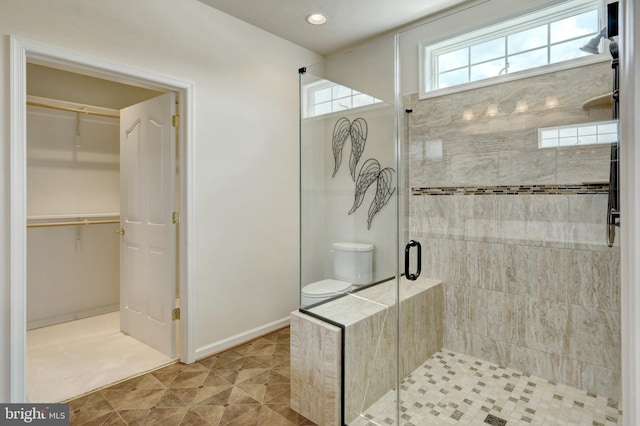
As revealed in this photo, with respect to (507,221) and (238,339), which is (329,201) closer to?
(507,221)

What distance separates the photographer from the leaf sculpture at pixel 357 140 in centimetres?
239

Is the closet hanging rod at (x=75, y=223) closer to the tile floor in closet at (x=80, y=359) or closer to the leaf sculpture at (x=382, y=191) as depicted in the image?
the tile floor in closet at (x=80, y=359)

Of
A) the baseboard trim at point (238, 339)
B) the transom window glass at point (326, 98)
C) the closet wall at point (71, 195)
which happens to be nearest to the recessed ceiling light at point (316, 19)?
the transom window glass at point (326, 98)

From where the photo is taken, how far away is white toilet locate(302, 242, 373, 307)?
2.26 m

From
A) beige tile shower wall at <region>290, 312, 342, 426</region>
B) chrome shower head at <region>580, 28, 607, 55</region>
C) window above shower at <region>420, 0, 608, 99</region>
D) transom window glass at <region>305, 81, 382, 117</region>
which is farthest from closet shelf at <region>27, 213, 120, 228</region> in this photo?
chrome shower head at <region>580, 28, 607, 55</region>

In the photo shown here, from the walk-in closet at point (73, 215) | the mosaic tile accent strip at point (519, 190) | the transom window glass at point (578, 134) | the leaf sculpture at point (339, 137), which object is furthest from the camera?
the walk-in closet at point (73, 215)

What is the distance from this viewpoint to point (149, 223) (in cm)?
275

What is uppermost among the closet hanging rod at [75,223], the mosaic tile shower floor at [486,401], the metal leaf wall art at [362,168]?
the metal leaf wall art at [362,168]

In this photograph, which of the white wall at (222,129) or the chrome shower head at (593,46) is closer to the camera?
the chrome shower head at (593,46)

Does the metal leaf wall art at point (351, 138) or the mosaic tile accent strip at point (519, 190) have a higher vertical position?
the metal leaf wall art at point (351, 138)

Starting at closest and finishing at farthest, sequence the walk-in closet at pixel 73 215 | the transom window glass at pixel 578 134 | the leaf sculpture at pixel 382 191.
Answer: the transom window glass at pixel 578 134 < the leaf sculpture at pixel 382 191 < the walk-in closet at pixel 73 215

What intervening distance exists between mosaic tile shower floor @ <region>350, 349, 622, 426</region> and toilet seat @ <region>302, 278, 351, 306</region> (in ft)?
2.17

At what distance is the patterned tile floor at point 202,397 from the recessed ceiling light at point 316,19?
2.70m

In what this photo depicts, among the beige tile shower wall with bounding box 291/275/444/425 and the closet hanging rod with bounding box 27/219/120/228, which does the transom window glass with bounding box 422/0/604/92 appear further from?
the closet hanging rod with bounding box 27/219/120/228
